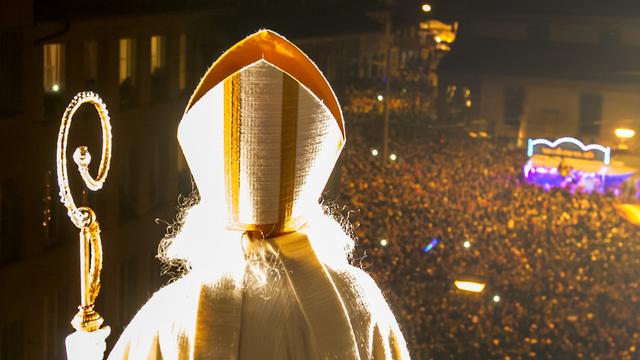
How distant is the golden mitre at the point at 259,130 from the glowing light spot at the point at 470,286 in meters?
7.06

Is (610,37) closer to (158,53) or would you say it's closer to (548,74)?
(548,74)

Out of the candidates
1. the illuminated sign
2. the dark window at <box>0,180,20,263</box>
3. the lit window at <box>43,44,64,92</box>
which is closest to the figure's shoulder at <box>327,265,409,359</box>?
the dark window at <box>0,180,20,263</box>

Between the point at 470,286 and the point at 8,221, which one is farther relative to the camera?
the point at 470,286

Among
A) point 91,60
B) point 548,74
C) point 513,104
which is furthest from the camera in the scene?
point 548,74

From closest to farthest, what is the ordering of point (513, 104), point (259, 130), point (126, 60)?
point (259, 130) → point (126, 60) → point (513, 104)

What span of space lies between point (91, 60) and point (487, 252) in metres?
4.17

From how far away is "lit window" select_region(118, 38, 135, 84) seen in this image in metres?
8.11

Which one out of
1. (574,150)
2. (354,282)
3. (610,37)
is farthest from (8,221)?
(610,37)

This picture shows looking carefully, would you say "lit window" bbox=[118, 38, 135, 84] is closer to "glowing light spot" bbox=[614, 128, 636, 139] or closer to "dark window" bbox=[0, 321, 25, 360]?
"dark window" bbox=[0, 321, 25, 360]

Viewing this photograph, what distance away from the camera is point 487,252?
33.8 ft

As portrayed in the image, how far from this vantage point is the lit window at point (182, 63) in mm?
9258

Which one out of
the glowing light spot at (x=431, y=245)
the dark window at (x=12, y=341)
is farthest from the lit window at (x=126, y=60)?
the glowing light spot at (x=431, y=245)

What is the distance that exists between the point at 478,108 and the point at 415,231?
166 inches

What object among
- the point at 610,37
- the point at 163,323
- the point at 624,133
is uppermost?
the point at 610,37
